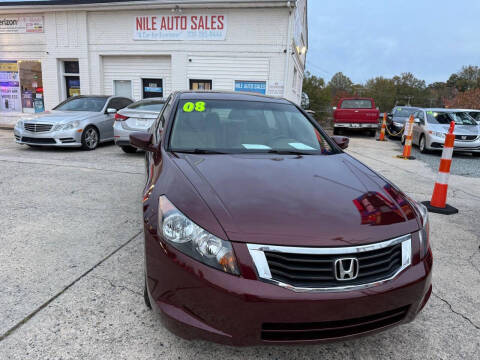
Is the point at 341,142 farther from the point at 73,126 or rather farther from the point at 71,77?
the point at 71,77

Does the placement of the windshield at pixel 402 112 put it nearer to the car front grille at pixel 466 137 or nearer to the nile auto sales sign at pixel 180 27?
the car front grille at pixel 466 137

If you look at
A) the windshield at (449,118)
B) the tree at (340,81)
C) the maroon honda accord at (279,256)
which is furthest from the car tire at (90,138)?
the tree at (340,81)

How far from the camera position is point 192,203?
184 centimetres

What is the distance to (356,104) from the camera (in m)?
15.9

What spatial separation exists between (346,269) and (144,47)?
13061mm

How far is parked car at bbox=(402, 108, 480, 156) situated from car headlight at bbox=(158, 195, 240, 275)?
34.5 ft

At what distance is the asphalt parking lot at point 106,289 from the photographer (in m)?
1.94

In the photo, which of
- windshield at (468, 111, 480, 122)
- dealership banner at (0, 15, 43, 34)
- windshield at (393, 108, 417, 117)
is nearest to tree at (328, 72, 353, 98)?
windshield at (393, 108, 417, 117)

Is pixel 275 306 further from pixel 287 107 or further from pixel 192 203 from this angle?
pixel 287 107

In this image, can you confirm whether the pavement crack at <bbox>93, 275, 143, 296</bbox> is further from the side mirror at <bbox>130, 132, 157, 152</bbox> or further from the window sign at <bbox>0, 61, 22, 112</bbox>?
the window sign at <bbox>0, 61, 22, 112</bbox>

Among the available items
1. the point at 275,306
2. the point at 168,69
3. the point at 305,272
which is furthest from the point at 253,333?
the point at 168,69

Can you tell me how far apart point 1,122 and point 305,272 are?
17658 mm

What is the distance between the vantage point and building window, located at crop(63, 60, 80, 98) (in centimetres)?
1391

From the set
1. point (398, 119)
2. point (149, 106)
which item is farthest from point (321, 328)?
point (398, 119)
